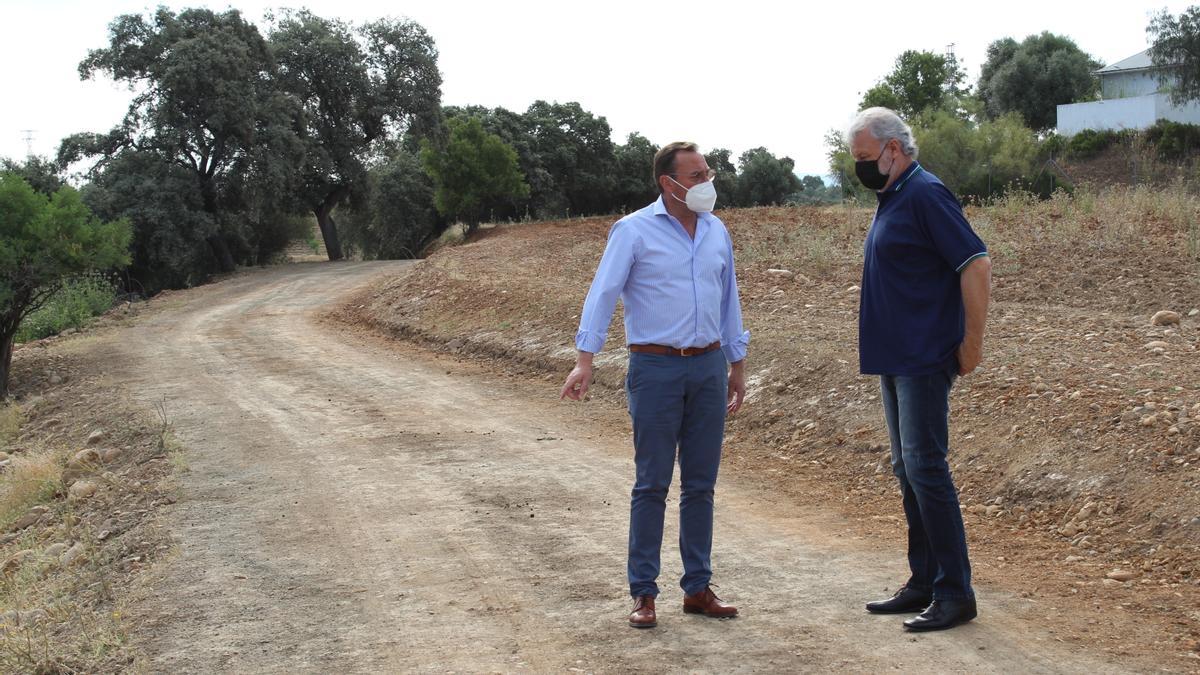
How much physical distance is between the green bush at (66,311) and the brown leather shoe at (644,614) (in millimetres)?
18261

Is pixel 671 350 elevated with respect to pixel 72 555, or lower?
elevated

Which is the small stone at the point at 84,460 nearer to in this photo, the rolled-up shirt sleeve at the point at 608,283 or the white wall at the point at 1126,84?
the rolled-up shirt sleeve at the point at 608,283

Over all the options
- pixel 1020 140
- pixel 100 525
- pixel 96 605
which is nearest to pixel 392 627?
pixel 96 605

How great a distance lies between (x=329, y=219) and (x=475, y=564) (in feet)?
121

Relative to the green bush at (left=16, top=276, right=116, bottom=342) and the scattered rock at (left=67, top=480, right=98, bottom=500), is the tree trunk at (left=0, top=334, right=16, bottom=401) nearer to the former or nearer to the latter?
the green bush at (left=16, top=276, right=116, bottom=342)

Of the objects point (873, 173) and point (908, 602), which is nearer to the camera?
point (873, 173)

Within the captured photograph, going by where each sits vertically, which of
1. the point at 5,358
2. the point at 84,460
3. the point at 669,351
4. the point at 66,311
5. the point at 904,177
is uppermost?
the point at 904,177

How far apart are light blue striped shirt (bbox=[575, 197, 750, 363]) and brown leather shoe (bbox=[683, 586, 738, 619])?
3.43ft

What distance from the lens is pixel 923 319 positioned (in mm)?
4312

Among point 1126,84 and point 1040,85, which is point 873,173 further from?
point 1126,84

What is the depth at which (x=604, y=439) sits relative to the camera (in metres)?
9.06

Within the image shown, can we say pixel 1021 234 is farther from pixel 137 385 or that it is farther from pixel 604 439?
pixel 137 385

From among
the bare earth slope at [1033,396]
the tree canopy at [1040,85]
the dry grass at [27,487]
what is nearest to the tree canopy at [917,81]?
the tree canopy at [1040,85]

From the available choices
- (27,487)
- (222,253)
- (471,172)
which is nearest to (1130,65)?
(471,172)
